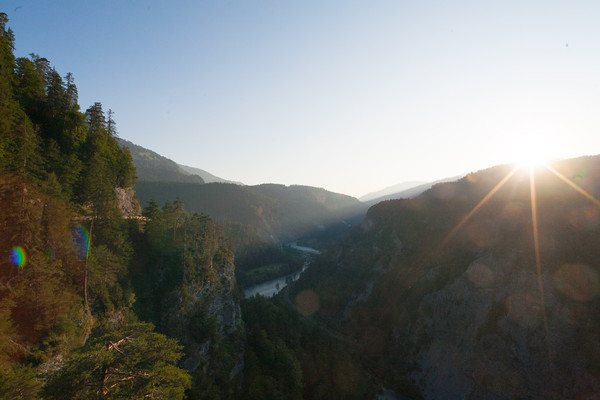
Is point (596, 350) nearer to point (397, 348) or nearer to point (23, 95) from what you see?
point (397, 348)

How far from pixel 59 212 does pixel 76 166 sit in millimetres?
→ 11142

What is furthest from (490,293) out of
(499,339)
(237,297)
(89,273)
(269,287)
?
(269,287)

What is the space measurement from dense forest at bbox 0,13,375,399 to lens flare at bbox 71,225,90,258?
111 mm

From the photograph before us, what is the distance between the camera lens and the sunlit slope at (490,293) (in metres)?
38.3

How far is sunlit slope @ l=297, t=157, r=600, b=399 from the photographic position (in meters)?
38.3

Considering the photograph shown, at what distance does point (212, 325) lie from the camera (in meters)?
37.2

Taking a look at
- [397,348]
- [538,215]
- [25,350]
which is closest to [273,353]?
[397,348]

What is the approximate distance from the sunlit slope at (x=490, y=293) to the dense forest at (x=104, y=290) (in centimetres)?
1166

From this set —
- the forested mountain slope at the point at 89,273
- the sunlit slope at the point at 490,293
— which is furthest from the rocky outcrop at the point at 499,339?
the forested mountain slope at the point at 89,273

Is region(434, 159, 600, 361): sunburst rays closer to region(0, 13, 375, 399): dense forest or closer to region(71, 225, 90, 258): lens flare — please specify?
region(0, 13, 375, 399): dense forest

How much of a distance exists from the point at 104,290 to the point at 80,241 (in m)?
4.85

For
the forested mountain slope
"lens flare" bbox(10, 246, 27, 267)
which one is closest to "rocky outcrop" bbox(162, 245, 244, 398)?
the forested mountain slope

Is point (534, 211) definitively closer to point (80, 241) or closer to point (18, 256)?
point (80, 241)

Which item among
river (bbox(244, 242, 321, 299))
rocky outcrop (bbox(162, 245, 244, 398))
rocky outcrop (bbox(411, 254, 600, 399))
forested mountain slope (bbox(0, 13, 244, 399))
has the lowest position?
river (bbox(244, 242, 321, 299))
